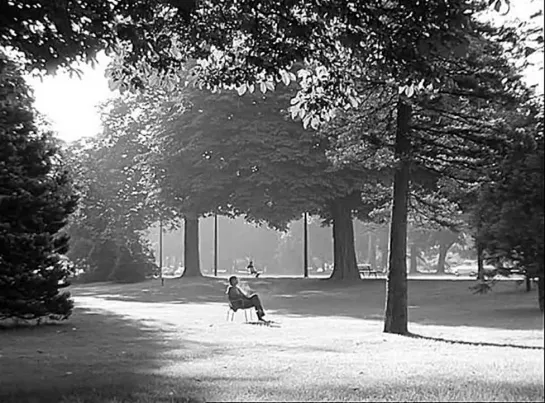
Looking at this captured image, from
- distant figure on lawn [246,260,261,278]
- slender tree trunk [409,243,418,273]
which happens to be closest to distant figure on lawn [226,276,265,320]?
distant figure on lawn [246,260,261,278]

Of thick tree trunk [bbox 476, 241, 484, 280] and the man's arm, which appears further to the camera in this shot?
the man's arm

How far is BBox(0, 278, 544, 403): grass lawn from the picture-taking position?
2.66 metres

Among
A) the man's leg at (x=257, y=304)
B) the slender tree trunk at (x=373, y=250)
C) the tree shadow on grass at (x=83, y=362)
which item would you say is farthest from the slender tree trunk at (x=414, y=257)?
the man's leg at (x=257, y=304)

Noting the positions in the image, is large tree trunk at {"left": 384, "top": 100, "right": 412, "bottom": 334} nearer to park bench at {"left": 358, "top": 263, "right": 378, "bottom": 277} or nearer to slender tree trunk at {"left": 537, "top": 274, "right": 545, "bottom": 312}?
park bench at {"left": 358, "top": 263, "right": 378, "bottom": 277}

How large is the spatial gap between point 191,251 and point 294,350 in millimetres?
6737

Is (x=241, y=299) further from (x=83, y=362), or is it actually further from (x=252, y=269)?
(x=83, y=362)

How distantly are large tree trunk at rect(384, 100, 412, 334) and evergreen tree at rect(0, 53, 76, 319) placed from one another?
7015mm

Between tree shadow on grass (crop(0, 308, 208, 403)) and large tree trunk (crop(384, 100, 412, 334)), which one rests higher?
large tree trunk (crop(384, 100, 412, 334))

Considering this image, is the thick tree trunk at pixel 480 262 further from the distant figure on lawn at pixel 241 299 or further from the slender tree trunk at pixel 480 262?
the distant figure on lawn at pixel 241 299

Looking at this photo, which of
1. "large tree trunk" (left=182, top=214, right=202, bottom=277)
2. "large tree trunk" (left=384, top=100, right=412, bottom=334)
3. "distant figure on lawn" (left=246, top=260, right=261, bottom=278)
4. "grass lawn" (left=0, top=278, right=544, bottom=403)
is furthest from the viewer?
"large tree trunk" (left=182, top=214, right=202, bottom=277)

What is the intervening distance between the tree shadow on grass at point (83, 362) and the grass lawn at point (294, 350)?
0.02m

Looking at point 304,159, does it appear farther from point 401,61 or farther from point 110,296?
point 401,61

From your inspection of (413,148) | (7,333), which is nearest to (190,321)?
(7,333)

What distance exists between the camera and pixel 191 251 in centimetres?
1388
